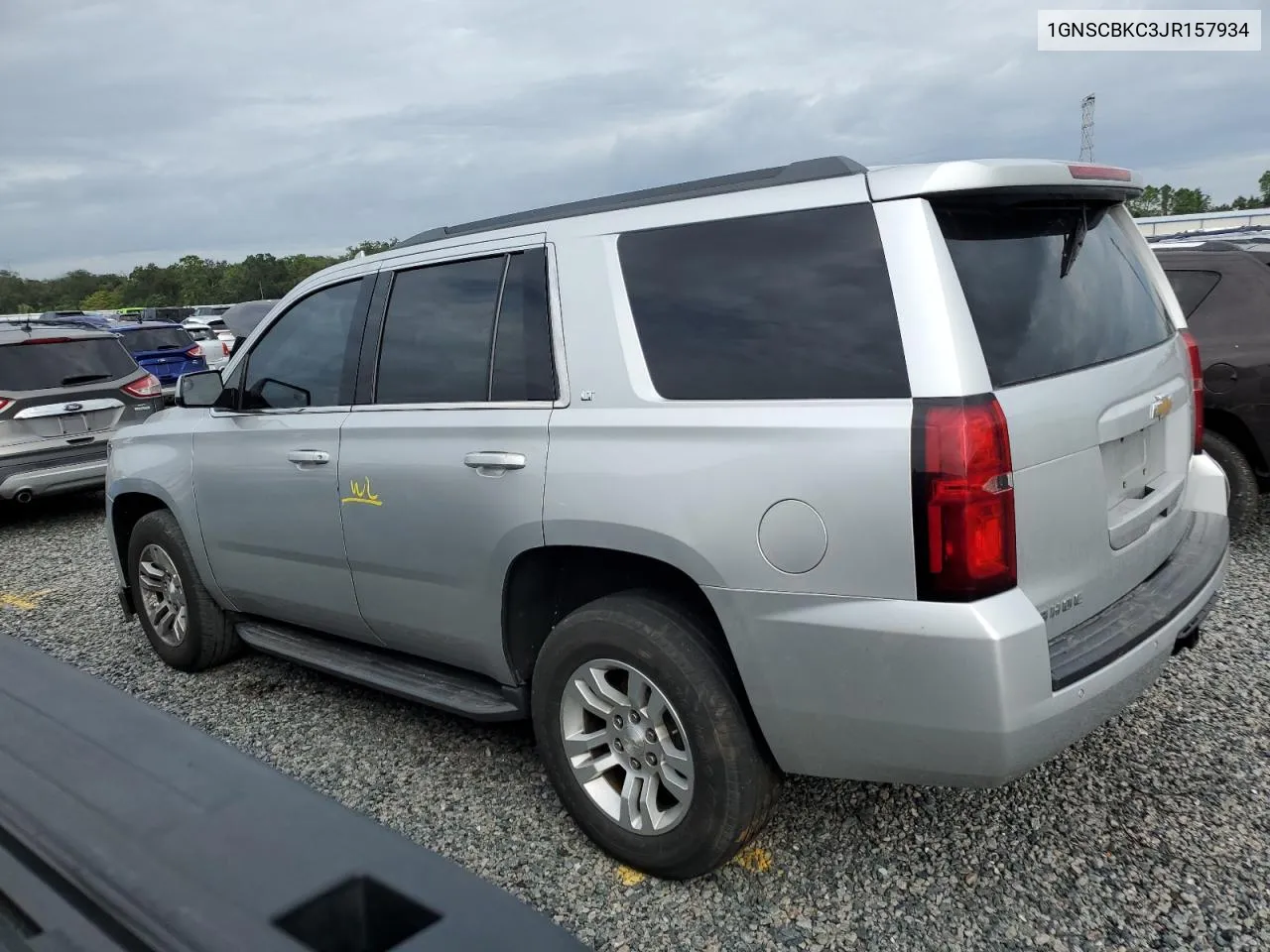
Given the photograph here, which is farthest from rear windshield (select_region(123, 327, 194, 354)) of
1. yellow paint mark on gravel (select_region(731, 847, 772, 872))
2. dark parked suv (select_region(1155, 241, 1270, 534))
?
yellow paint mark on gravel (select_region(731, 847, 772, 872))

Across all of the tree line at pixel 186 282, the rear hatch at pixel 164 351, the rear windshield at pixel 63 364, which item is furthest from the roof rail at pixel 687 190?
the tree line at pixel 186 282

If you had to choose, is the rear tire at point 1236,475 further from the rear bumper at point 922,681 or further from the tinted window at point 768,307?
the tinted window at point 768,307

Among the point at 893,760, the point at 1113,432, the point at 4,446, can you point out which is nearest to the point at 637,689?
the point at 893,760

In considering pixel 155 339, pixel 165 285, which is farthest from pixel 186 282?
pixel 155 339

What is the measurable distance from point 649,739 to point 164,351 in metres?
14.9

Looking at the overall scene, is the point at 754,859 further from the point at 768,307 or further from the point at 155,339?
the point at 155,339

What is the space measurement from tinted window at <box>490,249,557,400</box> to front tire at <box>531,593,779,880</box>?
0.74m

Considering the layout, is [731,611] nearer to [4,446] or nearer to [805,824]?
[805,824]

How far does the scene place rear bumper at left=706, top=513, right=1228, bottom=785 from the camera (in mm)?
2244

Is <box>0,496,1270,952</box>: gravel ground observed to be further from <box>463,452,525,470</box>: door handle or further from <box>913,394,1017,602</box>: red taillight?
<box>463,452,525,470</box>: door handle

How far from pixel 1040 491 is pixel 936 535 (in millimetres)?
334

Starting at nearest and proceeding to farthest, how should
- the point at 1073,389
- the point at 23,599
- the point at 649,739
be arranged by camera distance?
the point at 1073,389, the point at 649,739, the point at 23,599

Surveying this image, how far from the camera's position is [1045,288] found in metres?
2.65

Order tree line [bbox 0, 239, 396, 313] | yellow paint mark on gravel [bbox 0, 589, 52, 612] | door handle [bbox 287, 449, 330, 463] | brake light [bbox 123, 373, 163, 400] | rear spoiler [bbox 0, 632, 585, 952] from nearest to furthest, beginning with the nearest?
rear spoiler [bbox 0, 632, 585, 952] < door handle [bbox 287, 449, 330, 463] < yellow paint mark on gravel [bbox 0, 589, 52, 612] < brake light [bbox 123, 373, 163, 400] < tree line [bbox 0, 239, 396, 313]
